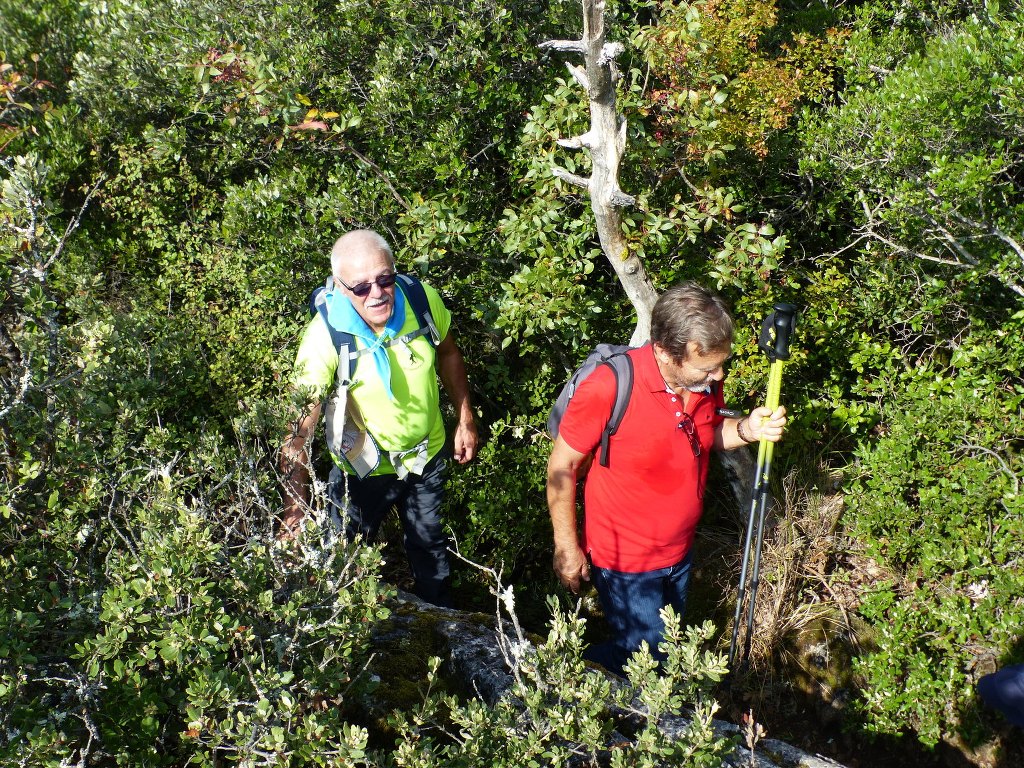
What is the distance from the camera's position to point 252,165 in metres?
6.02

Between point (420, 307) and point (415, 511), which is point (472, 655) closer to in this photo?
point (415, 511)

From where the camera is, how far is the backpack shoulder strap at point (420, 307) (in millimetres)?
3688

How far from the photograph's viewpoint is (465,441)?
165 inches

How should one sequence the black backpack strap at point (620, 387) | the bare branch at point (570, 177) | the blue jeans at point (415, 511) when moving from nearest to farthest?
the black backpack strap at point (620, 387) < the bare branch at point (570, 177) < the blue jeans at point (415, 511)

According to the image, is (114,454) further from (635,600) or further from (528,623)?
(528,623)

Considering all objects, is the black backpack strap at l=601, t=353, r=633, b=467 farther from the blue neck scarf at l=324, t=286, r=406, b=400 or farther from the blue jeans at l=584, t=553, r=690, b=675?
the blue neck scarf at l=324, t=286, r=406, b=400

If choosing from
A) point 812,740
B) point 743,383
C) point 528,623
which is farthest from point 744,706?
Answer: point 743,383

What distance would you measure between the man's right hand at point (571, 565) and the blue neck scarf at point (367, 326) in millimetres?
1083

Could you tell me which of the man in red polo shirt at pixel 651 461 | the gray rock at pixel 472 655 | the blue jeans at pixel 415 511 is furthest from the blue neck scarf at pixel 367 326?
the gray rock at pixel 472 655

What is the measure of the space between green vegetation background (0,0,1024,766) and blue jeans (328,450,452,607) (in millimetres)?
404

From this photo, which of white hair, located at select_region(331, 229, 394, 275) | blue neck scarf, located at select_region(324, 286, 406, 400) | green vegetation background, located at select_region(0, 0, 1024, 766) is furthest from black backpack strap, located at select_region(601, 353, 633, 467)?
white hair, located at select_region(331, 229, 394, 275)

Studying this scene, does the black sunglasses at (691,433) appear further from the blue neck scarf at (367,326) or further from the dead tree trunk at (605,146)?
the blue neck scarf at (367,326)

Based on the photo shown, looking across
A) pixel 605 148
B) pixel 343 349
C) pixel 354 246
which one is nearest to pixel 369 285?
pixel 354 246

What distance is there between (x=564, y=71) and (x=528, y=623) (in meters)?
3.52
